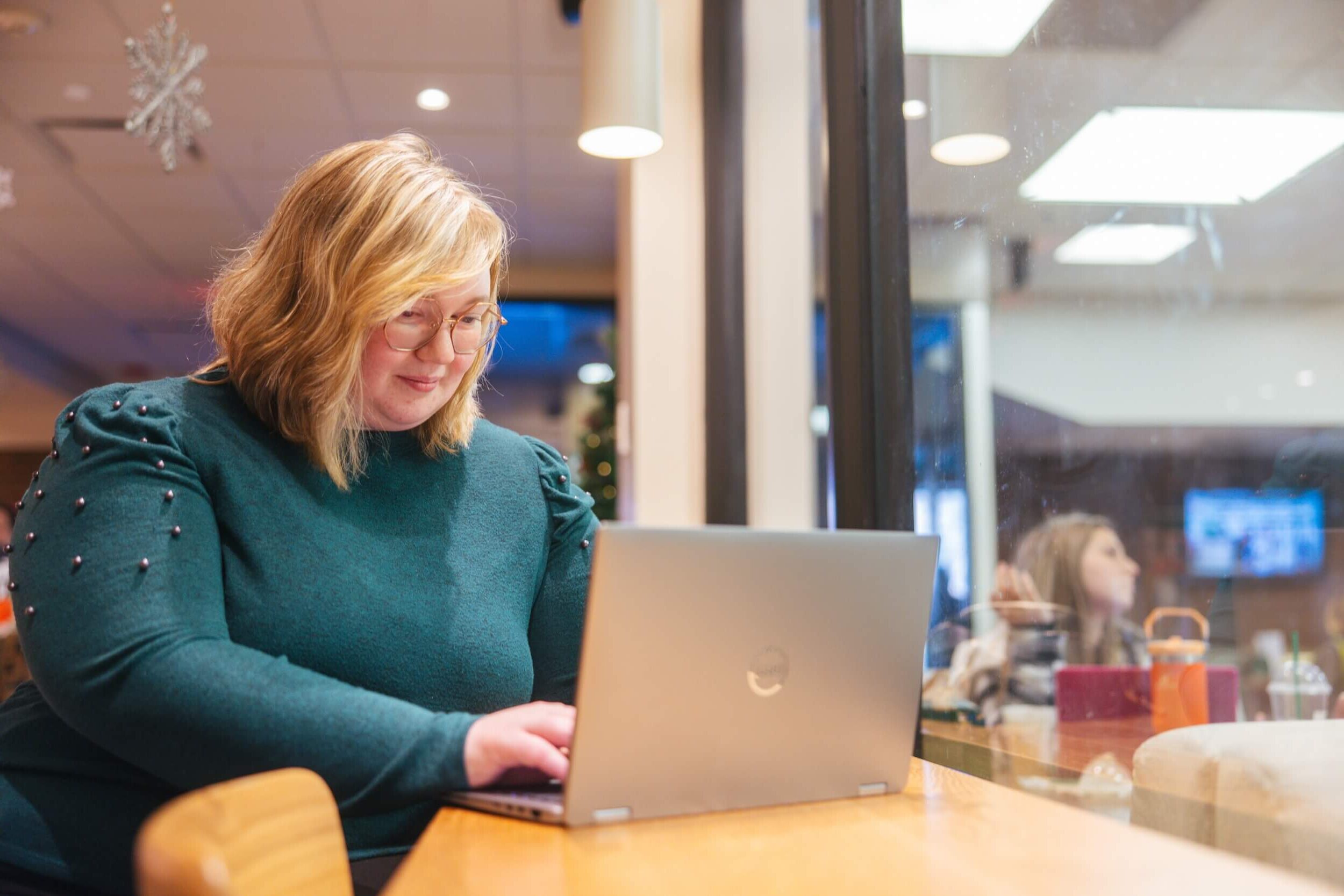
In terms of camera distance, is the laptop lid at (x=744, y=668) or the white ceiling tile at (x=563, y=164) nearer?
the laptop lid at (x=744, y=668)

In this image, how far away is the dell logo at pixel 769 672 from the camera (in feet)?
3.16

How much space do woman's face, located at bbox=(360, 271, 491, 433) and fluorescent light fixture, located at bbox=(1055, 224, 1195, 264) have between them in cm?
96

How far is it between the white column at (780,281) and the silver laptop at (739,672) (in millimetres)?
2097

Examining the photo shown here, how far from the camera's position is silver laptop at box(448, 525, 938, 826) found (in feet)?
2.95

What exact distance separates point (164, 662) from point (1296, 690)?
1.29m

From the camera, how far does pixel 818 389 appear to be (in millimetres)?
3178

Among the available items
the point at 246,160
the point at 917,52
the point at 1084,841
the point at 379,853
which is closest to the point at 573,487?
the point at 379,853

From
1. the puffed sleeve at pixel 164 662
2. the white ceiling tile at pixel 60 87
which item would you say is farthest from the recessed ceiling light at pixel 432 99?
the puffed sleeve at pixel 164 662

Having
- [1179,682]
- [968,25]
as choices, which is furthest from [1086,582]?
[968,25]

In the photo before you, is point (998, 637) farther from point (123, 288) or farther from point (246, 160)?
point (123, 288)

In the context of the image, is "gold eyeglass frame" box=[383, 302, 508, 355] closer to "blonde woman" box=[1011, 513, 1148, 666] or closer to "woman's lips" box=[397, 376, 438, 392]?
"woman's lips" box=[397, 376, 438, 392]

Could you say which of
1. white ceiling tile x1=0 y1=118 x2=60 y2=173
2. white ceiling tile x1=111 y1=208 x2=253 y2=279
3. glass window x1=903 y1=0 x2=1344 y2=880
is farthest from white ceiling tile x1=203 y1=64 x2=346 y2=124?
glass window x1=903 y1=0 x2=1344 y2=880

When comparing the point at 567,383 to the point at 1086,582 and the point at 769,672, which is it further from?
the point at 769,672

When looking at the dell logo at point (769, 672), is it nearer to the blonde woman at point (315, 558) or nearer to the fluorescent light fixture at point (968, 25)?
the blonde woman at point (315, 558)
